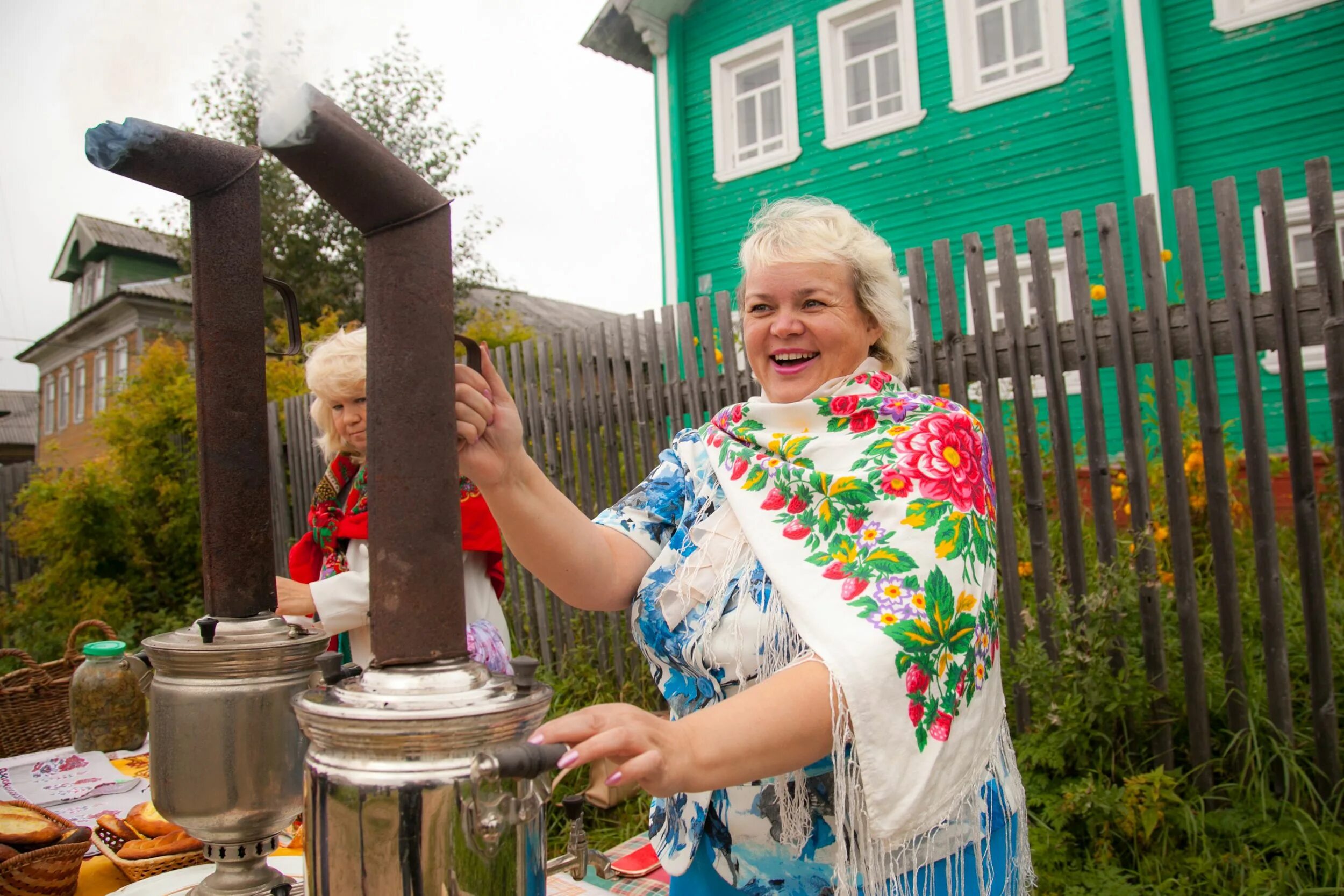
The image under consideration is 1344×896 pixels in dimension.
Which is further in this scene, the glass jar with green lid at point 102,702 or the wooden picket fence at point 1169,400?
the glass jar with green lid at point 102,702

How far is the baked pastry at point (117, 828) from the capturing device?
6.52 feet

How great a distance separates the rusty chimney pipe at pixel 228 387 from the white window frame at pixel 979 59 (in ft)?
29.1

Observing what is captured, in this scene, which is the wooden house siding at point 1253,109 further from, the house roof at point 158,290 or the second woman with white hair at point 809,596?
the house roof at point 158,290

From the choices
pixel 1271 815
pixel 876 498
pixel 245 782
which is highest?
pixel 876 498

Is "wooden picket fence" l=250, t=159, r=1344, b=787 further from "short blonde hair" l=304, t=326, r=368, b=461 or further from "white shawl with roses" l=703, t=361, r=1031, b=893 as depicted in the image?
"short blonde hair" l=304, t=326, r=368, b=461

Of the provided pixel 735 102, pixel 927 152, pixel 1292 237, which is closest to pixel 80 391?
pixel 735 102

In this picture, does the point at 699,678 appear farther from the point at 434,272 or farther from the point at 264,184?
the point at 264,184

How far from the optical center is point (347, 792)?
76 centimetres

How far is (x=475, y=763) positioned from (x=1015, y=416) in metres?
2.90

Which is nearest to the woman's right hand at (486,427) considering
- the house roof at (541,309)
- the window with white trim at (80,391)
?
the house roof at (541,309)

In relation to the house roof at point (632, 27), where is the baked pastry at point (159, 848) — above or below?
below

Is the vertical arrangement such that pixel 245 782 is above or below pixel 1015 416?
below

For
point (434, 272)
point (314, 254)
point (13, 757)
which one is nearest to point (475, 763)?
point (434, 272)

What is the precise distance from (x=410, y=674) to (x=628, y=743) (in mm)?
225
